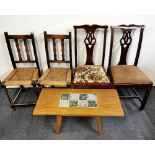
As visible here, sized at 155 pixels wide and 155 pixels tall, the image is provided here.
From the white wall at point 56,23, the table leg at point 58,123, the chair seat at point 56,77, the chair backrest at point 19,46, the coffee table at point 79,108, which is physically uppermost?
the white wall at point 56,23

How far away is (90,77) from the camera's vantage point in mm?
1868

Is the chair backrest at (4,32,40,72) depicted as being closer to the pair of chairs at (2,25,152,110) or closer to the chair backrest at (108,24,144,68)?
the pair of chairs at (2,25,152,110)

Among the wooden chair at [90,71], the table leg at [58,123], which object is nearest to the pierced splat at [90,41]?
the wooden chair at [90,71]

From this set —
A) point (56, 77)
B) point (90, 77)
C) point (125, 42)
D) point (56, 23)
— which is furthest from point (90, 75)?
point (56, 23)

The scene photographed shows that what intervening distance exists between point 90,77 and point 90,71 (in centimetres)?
14

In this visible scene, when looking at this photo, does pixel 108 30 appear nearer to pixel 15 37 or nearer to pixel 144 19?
pixel 144 19

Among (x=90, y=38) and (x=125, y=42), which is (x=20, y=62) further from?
(x=125, y=42)

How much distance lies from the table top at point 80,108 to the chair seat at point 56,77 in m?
0.10

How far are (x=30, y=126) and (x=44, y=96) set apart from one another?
467 mm

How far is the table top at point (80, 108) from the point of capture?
1467mm

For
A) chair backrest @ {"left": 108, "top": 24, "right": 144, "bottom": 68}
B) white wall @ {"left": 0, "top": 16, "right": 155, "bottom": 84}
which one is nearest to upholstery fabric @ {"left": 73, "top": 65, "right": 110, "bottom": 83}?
chair backrest @ {"left": 108, "top": 24, "right": 144, "bottom": 68}

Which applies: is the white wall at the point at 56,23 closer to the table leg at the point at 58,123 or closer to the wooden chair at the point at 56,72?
the wooden chair at the point at 56,72

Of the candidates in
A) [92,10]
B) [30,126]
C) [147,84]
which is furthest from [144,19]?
[30,126]

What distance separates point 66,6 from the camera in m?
1.85
